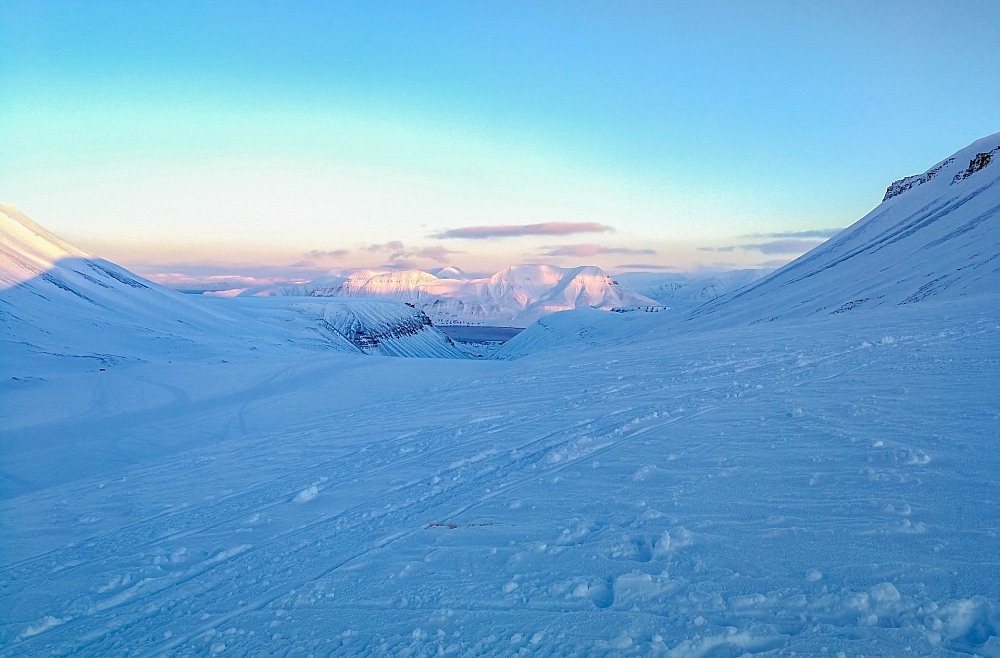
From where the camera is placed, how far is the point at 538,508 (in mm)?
4715

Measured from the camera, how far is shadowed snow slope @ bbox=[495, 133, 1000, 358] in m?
24.8

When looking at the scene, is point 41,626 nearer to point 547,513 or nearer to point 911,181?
point 547,513

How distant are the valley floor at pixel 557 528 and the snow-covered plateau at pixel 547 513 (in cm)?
2

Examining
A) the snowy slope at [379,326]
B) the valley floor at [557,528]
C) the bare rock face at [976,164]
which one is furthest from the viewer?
the snowy slope at [379,326]

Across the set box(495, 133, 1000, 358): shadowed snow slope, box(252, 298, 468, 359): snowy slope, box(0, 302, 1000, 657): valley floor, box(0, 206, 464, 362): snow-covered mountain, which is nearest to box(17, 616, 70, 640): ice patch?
box(0, 302, 1000, 657): valley floor

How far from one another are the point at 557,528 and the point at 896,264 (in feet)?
116

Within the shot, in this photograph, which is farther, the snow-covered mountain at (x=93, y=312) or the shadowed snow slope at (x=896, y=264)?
the shadowed snow slope at (x=896, y=264)

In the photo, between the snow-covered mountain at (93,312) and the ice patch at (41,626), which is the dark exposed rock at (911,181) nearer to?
the snow-covered mountain at (93,312)

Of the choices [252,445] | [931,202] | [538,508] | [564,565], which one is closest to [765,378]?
[538,508]

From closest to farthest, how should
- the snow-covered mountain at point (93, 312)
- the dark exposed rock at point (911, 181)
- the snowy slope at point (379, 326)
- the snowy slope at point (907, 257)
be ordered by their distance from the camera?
1. the snow-covered mountain at point (93, 312)
2. the snowy slope at point (907, 257)
3. the dark exposed rock at point (911, 181)
4. the snowy slope at point (379, 326)

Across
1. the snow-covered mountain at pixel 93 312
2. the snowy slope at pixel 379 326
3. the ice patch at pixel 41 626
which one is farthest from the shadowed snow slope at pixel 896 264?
the snow-covered mountain at pixel 93 312

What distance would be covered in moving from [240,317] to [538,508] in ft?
122

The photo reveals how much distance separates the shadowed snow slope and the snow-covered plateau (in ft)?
39.2

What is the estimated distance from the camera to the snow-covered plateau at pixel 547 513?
311 centimetres
